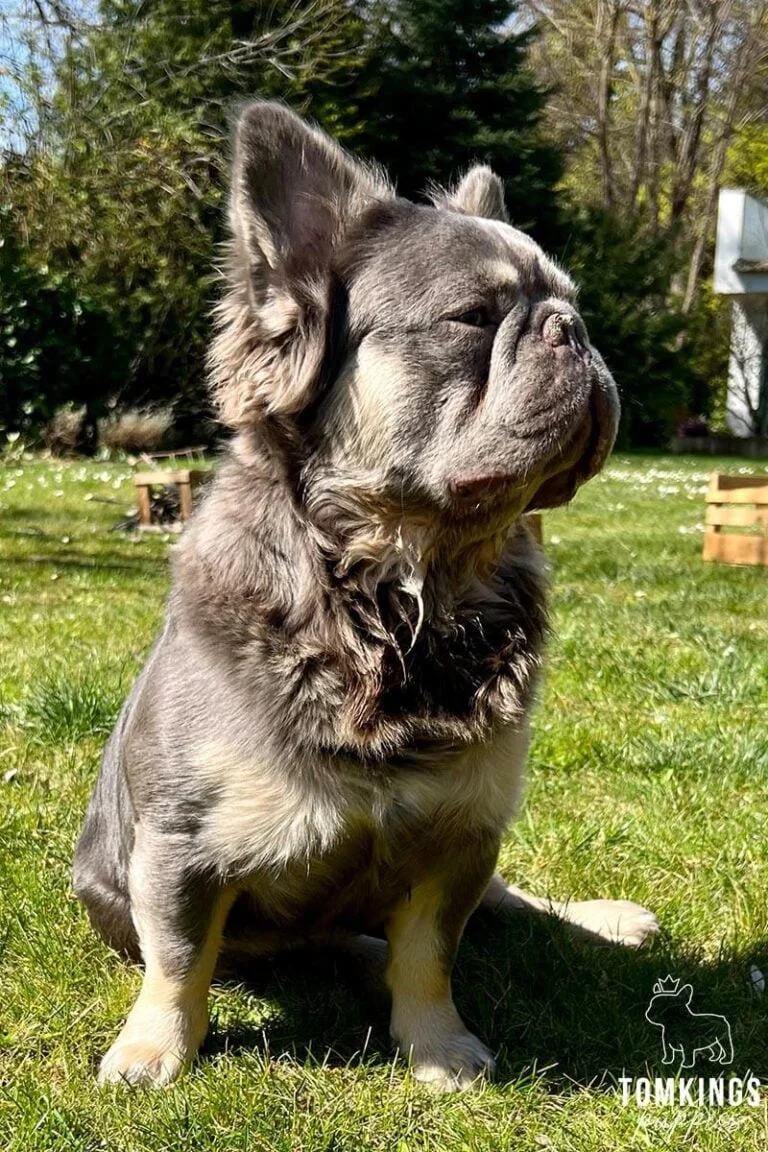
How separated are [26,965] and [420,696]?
1.22 meters

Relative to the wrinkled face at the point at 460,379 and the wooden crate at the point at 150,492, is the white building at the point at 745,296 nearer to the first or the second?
the wooden crate at the point at 150,492

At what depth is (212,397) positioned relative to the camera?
2.54 m

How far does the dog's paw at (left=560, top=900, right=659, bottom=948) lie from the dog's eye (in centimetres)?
163

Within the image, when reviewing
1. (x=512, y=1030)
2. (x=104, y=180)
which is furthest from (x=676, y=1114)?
(x=104, y=180)

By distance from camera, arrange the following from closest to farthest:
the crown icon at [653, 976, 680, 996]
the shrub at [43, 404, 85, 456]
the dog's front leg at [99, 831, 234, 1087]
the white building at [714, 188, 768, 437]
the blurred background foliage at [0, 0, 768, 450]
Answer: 1. the dog's front leg at [99, 831, 234, 1087]
2. the crown icon at [653, 976, 680, 996]
3. the blurred background foliage at [0, 0, 768, 450]
4. the shrub at [43, 404, 85, 456]
5. the white building at [714, 188, 768, 437]

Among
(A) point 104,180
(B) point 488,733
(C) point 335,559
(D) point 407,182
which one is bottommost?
(B) point 488,733

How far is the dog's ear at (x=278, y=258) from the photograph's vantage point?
229 cm

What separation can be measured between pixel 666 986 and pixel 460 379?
1.55 meters

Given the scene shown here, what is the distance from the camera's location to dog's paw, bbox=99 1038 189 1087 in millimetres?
2248

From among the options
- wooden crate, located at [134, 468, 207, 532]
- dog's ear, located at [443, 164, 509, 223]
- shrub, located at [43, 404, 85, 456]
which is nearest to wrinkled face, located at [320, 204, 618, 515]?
dog's ear, located at [443, 164, 509, 223]

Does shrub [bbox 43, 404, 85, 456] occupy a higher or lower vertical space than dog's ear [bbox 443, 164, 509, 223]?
lower

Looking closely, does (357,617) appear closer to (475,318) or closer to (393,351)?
(393,351)

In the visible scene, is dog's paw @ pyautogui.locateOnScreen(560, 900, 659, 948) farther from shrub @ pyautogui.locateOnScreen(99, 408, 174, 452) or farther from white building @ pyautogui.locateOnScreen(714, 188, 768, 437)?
white building @ pyautogui.locateOnScreen(714, 188, 768, 437)

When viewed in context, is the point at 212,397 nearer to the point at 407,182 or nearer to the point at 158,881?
the point at 158,881
